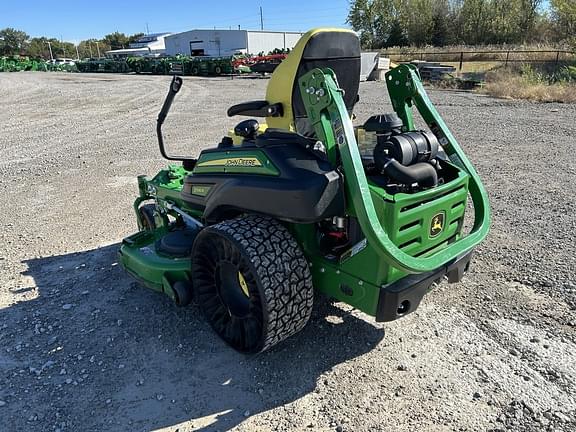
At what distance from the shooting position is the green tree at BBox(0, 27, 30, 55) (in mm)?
87938

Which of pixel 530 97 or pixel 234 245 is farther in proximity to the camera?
pixel 530 97

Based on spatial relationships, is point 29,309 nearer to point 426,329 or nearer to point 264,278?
point 264,278

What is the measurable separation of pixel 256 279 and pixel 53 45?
359 feet

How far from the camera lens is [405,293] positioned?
248cm

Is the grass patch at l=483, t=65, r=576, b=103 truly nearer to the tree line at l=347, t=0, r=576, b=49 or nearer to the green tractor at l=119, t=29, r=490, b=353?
the green tractor at l=119, t=29, r=490, b=353

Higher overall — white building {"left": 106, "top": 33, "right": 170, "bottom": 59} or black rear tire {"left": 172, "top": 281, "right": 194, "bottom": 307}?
white building {"left": 106, "top": 33, "right": 170, "bottom": 59}

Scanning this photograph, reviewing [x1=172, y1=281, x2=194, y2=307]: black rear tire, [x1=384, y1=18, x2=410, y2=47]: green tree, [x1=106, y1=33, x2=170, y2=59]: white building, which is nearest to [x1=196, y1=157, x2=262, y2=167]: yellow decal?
[x1=172, y1=281, x2=194, y2=307]: black rear tire

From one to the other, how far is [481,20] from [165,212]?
4660cm

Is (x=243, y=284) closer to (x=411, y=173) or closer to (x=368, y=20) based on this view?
(x=411, y=173)

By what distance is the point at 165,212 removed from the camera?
4148mm

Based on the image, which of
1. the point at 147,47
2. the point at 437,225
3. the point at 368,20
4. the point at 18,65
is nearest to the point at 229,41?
the point at 368,20

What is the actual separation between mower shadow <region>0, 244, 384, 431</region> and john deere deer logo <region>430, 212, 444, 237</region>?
2.64ft

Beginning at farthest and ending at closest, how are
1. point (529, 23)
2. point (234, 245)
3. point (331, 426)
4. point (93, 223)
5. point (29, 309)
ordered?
point (529, 23) → point (93, 223) → point (29, 309) → point (234, 245) → point (331, 426)

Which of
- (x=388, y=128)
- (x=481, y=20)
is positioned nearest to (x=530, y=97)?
(x=388, y=128)
